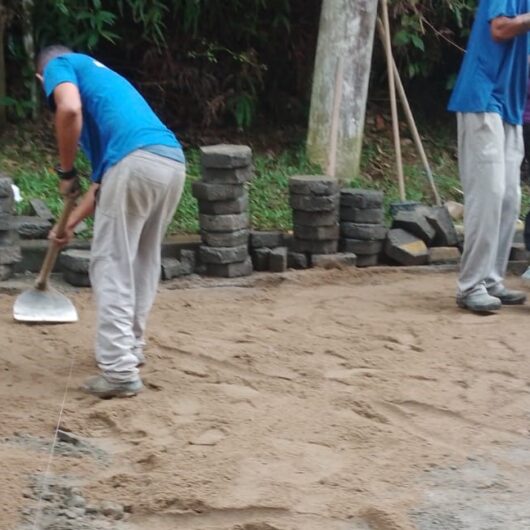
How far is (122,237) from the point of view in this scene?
495 centimetres

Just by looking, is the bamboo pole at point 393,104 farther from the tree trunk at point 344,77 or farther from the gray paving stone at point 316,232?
the gray paving stone at point 316,232

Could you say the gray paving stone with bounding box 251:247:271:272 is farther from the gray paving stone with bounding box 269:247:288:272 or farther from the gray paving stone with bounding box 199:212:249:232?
the gray paving stone with bounding box 199:212:249:232

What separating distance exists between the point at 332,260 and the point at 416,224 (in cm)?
69

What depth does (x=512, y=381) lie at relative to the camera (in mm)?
5414

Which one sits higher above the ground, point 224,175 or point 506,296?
point 224,175

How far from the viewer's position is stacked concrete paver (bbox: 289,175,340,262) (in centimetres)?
749

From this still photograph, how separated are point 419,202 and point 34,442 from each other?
475 cm

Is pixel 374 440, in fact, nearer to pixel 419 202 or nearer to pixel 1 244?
pixel 1 244

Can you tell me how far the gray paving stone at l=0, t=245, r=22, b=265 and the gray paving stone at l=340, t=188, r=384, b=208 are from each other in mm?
2185

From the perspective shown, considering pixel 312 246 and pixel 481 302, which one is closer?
pixel 481 302

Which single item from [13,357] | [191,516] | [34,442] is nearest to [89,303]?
[13,357]

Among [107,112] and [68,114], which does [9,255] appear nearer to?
[107,112]

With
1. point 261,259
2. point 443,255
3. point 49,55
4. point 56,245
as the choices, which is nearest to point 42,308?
point 56,245

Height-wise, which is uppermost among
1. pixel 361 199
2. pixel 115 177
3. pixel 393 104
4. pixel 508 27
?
pixel 508 27
